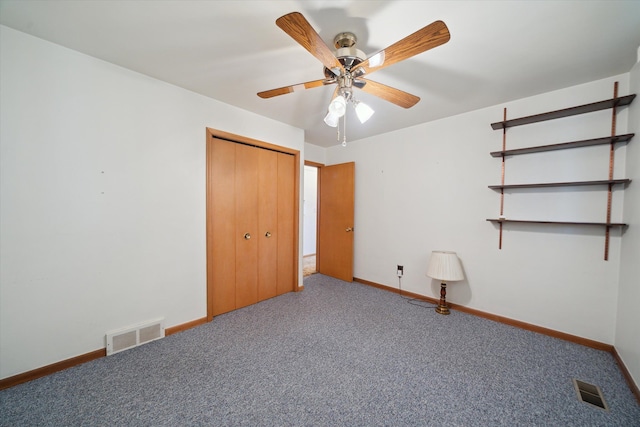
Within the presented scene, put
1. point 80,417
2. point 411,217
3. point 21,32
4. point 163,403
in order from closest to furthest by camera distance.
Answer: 1. point 80,417
2. point 163,403
3. point 21,32
4. point 411,217

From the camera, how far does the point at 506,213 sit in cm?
250

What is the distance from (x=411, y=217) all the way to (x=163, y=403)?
311cm

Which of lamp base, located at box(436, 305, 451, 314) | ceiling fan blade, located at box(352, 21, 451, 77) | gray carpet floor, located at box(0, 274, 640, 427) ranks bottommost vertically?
gray carpet floor, located at box(0, 274, 640, 427)

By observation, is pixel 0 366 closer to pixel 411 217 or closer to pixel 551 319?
pixel 411 217

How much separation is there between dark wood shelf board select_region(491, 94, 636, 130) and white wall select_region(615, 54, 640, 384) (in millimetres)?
75

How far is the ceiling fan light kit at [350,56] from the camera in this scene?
1.09m

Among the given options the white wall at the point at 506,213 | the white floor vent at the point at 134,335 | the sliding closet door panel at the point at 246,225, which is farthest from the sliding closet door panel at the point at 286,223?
the white floor vent at the point at 134,335

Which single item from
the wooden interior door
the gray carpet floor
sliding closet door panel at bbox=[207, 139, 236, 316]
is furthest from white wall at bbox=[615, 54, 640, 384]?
sliding closet door panel at bbox=[207, 139, 236, 316]

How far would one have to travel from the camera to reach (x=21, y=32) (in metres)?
1.58

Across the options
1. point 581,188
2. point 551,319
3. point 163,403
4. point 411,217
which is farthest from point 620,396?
point 163,403

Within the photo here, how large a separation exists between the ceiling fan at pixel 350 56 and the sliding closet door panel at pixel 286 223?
Result: 1.54 metres

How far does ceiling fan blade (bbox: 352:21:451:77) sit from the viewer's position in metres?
1.07

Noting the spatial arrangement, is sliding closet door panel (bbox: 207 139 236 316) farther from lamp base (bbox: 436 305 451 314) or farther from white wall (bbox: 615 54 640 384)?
white wall (bbox: 615 54 640 384)

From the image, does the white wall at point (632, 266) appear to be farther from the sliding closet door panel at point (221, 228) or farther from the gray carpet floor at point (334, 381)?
the sliding closet door panel at point (221, 228)
